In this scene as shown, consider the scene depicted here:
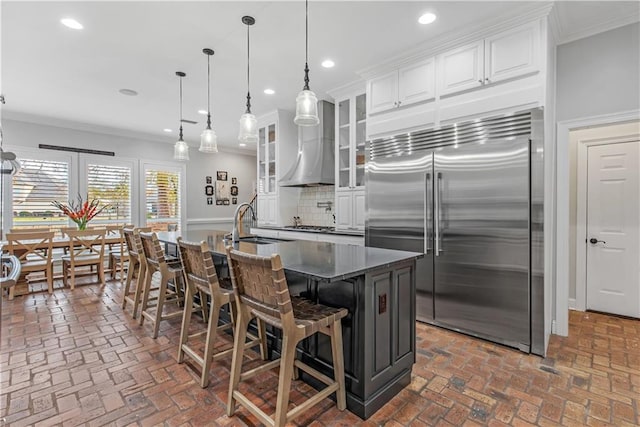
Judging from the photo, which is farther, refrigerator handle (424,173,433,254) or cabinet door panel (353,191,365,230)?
cabinet door panel (353,191,365,230)

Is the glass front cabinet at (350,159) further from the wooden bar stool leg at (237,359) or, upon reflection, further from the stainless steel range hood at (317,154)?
the wooden bar stool leg at (237,359)

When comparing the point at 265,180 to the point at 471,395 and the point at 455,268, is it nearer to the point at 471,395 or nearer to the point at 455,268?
the point at 455,268

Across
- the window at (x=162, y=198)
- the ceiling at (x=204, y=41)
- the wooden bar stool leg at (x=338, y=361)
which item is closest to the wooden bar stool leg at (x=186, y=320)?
the wooden bar stool leg at (x=338, y=361)

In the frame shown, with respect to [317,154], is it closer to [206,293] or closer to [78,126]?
[206,293]

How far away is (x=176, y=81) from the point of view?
13.4 ft

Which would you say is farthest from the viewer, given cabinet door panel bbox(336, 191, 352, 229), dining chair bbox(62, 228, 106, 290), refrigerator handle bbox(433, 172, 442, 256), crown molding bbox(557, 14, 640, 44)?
dining chair bbox(62, 228, 106, 290)

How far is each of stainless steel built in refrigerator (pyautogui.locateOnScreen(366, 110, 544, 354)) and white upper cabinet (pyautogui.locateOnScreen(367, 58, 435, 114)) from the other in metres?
0.37

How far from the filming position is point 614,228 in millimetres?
3537

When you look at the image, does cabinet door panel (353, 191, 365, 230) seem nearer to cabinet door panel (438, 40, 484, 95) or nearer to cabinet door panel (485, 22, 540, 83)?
cabinet door panel (438, 40, 484, 95)

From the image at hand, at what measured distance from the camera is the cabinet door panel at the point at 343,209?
4.36m

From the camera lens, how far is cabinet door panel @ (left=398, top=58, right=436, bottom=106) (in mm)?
3277

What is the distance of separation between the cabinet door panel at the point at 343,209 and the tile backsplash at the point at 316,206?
2.60 feet

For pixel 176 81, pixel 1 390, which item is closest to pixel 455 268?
pixel 1 390

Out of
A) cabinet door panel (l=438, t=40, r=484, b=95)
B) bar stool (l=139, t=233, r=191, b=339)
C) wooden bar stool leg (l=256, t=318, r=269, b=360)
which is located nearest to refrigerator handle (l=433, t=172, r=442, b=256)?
cabinet door panel (l=438, t=40, r=484, b=95)
